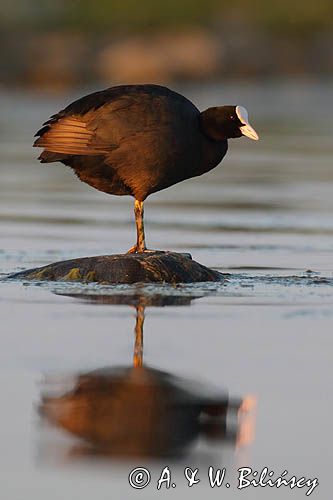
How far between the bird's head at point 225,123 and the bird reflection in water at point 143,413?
140 inches

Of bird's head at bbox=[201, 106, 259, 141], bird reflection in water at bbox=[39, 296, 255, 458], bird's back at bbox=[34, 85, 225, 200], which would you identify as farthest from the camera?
bird's head at bbox=[201, 106, 259, 141]

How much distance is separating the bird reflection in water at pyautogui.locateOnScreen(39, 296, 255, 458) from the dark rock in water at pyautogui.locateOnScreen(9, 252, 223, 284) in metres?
2.76

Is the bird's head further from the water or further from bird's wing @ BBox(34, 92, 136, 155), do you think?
the water

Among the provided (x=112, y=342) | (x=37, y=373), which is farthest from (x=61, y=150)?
(x=37, y=373)

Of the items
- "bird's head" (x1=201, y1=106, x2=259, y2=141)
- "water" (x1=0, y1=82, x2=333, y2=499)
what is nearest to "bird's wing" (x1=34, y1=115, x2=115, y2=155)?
"bird's head" (x1=201, y1=106, x2=259, y2=141)

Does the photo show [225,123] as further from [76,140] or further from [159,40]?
[159,40]

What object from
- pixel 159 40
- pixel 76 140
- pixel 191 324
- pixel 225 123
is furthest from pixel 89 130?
pixel 159 40

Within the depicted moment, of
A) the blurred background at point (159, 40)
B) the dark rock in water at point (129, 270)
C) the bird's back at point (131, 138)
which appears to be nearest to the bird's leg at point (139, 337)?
the dark rock in water at point (129, 270)

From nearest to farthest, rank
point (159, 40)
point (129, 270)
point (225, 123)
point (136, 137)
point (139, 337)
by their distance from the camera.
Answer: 1. point (139, 337)
2. point (129, 270)
3. point (136, 137)
4. point (225, 123)
5. point (159, 40)

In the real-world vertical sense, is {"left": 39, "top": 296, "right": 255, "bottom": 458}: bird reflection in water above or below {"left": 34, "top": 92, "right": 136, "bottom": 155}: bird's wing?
below

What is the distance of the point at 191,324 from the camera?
9016 millimetres

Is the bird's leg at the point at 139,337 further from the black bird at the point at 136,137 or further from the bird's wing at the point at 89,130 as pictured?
the bird's wing at the point at 89,130

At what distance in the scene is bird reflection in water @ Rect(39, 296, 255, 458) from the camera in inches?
255

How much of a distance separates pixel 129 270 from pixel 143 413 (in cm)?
368
